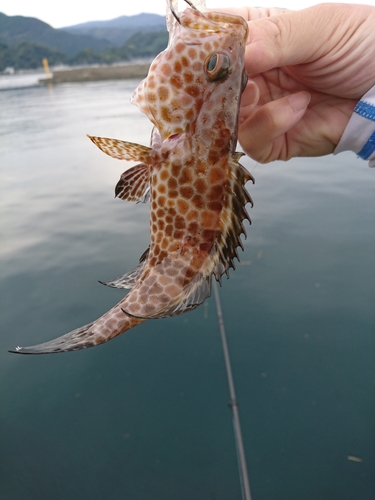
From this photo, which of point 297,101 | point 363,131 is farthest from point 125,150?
point 363,131

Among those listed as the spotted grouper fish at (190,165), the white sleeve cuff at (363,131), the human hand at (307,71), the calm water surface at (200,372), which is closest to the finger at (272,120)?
the human hand at (307,71)

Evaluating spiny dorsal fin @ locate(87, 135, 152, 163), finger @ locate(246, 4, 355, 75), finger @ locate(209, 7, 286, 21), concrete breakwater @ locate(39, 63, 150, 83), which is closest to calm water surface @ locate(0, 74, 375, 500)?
finger @ locate(209, 7, 286, 21)

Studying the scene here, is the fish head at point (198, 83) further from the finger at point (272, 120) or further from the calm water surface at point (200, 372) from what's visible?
the calm water surface at point (200, 372)

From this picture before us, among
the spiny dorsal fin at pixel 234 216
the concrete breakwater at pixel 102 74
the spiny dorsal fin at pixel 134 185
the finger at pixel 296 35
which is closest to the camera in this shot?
the spiny dorsal fin at pixel 234 216

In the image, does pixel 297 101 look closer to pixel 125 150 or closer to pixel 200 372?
pixel 125 150

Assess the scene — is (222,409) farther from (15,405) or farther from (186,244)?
(186,244)

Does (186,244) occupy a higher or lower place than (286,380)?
higher

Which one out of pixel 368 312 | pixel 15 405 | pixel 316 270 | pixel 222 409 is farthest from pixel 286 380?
pixel 15 405
